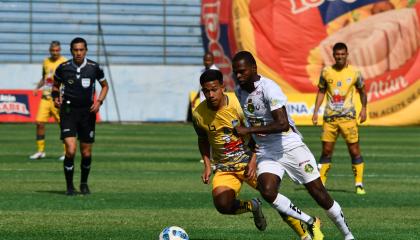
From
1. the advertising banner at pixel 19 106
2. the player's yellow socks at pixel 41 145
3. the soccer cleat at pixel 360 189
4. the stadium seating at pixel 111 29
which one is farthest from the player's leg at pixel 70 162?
the stadium seating at pixel 111 29

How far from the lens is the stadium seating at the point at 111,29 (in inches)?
1684

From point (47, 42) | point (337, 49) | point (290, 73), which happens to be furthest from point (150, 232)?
point (47, 42)

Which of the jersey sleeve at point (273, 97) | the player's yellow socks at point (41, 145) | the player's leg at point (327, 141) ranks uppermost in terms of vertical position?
the jersey sleeve at point (273, 97)

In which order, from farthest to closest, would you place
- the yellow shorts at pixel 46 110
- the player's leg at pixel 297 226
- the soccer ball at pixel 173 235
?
the yellow shorts at pixel 46 110
the player's leg at pixel 297 226
the soccer ball at pixel 173 235

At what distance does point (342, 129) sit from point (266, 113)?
19.8 ft

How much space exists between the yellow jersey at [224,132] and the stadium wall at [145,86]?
30940mm

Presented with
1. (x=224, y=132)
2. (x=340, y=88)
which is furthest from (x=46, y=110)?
(x=224, y=132)

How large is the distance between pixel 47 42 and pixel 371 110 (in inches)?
557

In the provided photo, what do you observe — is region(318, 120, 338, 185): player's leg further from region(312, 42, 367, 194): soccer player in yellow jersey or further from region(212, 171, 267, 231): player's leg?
region(212, 171, 267, 231): player's leg

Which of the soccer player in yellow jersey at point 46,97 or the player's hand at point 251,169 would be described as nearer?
the player's hand at point 251,169

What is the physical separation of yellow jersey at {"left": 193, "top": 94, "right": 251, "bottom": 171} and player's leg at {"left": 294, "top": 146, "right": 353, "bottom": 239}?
59 cm

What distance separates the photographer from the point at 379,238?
10.5 m

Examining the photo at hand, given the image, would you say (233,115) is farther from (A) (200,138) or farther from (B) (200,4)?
(B) (200,4)

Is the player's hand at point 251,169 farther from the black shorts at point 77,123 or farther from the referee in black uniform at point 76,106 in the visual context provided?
the black shorts at point 77,123
